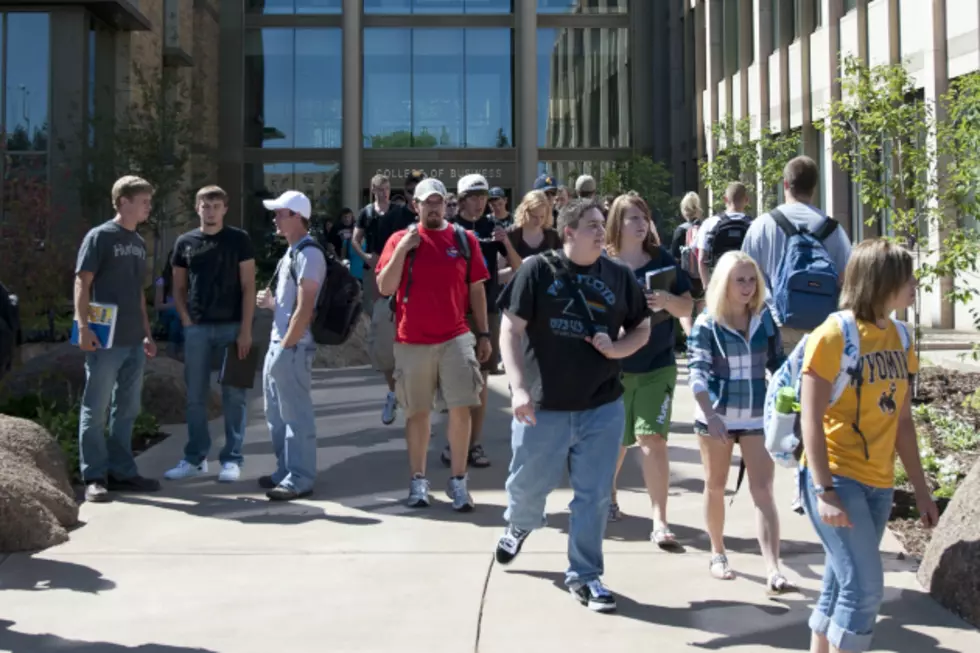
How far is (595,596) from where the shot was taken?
5.82 meters

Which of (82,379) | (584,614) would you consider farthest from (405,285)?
(82,379)

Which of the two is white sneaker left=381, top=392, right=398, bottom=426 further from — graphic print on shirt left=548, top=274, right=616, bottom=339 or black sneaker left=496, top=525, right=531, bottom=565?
graphic print on shirt left=548, top=274, right=616, bottom=339

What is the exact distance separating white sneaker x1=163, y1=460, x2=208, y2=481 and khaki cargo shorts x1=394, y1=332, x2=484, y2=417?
7.04 ft

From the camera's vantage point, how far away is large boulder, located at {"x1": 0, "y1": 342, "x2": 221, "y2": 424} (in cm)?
1186

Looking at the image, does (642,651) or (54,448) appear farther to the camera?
(54,448)

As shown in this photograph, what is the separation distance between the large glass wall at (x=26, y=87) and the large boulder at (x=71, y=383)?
14.0 meters

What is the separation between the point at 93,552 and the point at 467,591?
7.30 feet

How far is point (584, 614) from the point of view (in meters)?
5.78

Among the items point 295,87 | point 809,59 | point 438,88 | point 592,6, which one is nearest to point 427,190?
point 809,59

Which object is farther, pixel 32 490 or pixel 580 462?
pixel 32 490

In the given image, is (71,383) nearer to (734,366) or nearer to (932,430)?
(932,430)

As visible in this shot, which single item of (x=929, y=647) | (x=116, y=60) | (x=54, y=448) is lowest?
(x=929, y=647)

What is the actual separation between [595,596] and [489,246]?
4.50m

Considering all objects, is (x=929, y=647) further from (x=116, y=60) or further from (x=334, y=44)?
(x=334, y=44)
